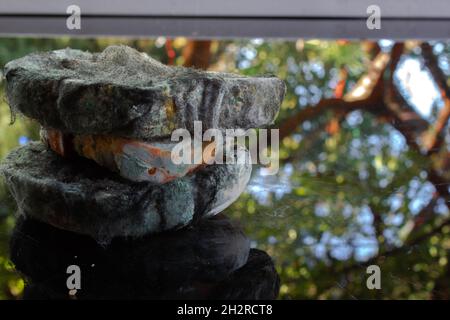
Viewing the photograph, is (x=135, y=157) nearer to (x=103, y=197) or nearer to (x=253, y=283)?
(x=103, y=197)

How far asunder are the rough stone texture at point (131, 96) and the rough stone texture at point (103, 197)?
113mm

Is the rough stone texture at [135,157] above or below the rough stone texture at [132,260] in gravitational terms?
above

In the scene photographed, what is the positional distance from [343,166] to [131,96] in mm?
905

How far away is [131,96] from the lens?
121cm

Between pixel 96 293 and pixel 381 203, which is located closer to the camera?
pixel 96 293

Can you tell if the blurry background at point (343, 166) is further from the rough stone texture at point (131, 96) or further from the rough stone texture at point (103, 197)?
the rough stone texture at point (131, 96)

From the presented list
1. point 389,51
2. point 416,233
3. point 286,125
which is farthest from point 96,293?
point 389,51

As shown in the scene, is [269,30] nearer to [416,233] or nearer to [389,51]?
[389,51]

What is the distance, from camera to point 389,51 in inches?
99.1

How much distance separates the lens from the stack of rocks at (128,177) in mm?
1237

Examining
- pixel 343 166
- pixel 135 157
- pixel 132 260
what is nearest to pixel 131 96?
pixel 135 157

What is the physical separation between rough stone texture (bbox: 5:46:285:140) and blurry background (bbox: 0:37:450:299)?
271 millimetres

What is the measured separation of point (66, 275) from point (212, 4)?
1426 mm

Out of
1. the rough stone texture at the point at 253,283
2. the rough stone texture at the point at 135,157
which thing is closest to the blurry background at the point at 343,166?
the rough stone texture at the point at 253,283
